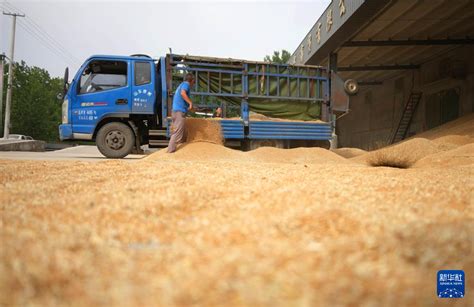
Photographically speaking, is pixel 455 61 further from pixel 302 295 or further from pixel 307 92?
pixel 302 295

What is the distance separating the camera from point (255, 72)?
27.1 ft

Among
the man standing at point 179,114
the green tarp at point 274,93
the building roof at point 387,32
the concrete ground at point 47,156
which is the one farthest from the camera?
the building roof at point 387,32

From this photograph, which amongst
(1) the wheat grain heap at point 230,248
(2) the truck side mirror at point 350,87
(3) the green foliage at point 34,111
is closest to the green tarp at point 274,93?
(2) the truck side mirror at point 350,87

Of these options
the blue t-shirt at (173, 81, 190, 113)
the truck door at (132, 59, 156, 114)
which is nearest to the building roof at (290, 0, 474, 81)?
the blue t-shirt at (173, 81, 190, 113)

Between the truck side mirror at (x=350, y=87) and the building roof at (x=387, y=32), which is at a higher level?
the building roof at (x=387, y=32)

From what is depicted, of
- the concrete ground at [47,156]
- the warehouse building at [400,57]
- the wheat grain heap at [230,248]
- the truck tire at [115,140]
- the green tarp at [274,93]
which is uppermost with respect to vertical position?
the warehouse building at [400,57]

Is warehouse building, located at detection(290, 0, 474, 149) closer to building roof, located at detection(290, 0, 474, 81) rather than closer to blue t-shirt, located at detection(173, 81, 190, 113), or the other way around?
building roof, located at detection(290, 0, 474, 81)

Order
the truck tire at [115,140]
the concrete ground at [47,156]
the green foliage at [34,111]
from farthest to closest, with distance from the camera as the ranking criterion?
1. the green foliage at [34,111]
2. the truck tire at [115,140]
3. the concrete ground at [47,156]

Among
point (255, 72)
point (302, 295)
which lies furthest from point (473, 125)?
point (302, 295)

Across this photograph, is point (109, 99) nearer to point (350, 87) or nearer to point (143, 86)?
point (143, 86)

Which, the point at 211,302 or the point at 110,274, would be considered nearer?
the point at 211,302

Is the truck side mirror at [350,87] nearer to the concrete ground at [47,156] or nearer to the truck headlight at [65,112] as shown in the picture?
the concrete ground at [47,156]

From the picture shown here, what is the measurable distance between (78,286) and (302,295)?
2.10ft

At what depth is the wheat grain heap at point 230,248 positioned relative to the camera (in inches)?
33.7
